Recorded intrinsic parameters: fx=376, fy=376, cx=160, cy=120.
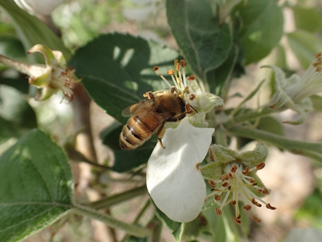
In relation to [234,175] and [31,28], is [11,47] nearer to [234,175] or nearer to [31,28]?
[31,28]

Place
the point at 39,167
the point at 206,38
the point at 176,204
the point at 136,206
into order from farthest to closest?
1. the point at 136,206
2. the point at 206,38
3. the point at 39,167
4. the point at 176,204

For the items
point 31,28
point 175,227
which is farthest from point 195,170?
point 31,28

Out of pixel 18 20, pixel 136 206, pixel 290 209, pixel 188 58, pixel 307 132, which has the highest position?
pixel 18 20

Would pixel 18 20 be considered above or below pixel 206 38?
above

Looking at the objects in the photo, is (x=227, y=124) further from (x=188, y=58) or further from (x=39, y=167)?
(x=39, y=167)

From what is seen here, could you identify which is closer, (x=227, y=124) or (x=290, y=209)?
(x=227, y=124)

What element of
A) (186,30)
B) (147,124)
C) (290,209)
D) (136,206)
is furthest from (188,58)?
(290,209)
